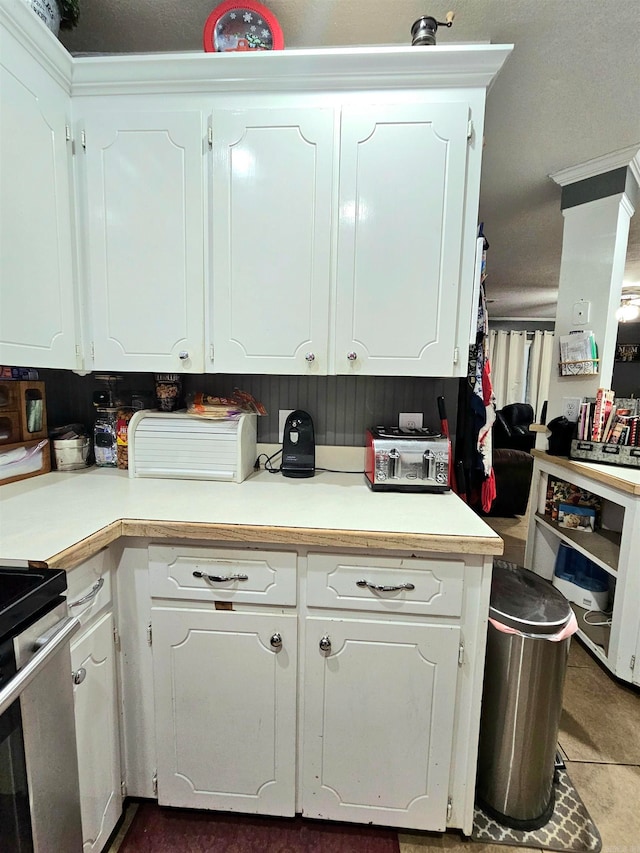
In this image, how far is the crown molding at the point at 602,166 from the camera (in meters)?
1.94

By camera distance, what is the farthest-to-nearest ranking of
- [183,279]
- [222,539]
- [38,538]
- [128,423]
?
[128,423] < [183,279] < [222,539] < [38,538]

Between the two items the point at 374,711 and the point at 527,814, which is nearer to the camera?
the point at 374,711

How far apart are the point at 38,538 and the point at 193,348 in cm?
72

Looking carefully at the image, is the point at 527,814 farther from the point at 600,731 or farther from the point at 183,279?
the point at 183,279

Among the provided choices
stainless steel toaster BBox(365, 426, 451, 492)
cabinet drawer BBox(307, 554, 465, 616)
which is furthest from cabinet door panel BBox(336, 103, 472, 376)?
cabinet drawer BBox(307, 554, 465, 616)

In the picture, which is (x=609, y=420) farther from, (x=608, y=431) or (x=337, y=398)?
(x=337, y=398)

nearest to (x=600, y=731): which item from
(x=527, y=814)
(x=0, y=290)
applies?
(x=527, y=814)

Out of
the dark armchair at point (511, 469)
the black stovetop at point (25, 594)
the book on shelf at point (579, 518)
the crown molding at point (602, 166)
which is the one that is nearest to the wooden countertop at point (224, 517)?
the black stovetop at point (25, 594)

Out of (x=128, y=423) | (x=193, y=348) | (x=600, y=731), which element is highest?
(x=193, y=348)

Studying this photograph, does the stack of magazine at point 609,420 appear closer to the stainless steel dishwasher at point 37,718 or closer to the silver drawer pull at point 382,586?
the silver drawer pull at point 382,586

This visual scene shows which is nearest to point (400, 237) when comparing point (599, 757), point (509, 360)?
point (599, 757)

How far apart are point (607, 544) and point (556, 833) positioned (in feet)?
4.14

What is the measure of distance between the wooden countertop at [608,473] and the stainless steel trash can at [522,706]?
28.6 inches

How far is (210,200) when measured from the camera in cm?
125
